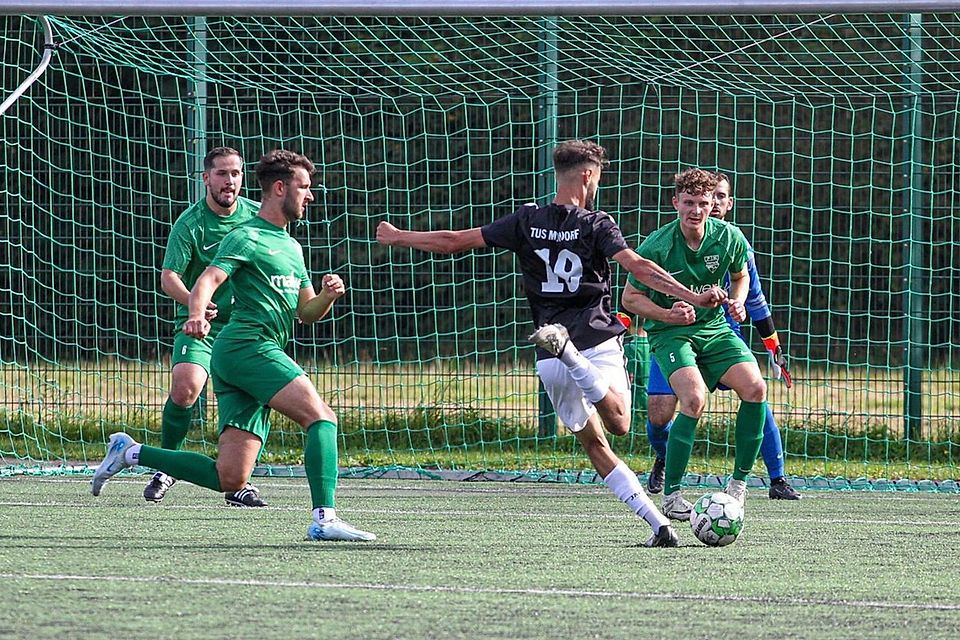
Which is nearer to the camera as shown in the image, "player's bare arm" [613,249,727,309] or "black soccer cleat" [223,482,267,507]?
"player's bare arm" [613,249,727,309]

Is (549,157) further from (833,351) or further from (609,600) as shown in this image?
(609,600)

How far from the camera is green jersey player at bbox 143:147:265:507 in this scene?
342 inches

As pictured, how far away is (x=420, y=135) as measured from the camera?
12766 mm

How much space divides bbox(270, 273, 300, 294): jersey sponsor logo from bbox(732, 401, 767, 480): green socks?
2.50 meters

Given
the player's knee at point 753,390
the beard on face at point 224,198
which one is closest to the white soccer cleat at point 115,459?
the beard on face at point 224,198

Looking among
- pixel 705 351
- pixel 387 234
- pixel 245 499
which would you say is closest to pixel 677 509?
pixel 705 351

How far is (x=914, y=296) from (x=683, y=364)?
13.3ft

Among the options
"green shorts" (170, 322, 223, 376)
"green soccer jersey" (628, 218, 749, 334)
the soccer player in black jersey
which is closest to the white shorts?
the soccer player in black jersey

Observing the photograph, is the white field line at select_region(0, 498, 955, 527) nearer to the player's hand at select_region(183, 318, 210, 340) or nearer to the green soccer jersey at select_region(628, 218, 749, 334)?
the green soccer jersey at select_region(628, 218, 749, 334)

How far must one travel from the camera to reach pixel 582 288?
704 centimetres

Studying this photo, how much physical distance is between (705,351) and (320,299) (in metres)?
2.32

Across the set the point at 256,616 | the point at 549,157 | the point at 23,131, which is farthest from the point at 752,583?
the point at 23,131

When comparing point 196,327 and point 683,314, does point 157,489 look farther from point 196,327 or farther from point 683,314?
point 683,314

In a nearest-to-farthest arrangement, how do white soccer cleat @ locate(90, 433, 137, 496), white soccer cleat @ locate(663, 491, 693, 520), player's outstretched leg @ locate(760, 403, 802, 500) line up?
white soccer cleat @ locate(90, 433, 137, 496) < white soccer cleat @ locate(663, 491, 693, 520) < player's outstretched leg @ locate(760, 403, 802, 500)
